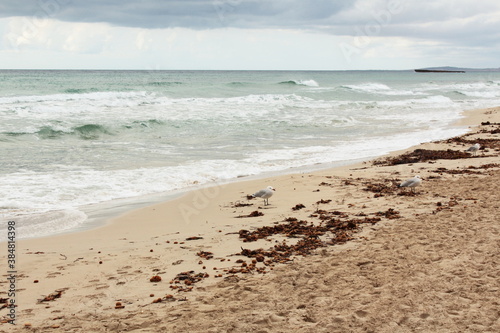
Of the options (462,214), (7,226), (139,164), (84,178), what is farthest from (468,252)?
(139,164)

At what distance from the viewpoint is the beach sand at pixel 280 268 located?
4496 millimetres

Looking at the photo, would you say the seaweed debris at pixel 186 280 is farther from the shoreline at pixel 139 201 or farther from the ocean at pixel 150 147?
the ocean at pixel 150 147

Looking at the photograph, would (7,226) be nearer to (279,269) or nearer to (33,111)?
(279,269)

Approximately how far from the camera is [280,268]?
5703 mm

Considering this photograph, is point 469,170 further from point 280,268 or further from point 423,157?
point 280,268

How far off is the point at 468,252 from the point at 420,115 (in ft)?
87.2

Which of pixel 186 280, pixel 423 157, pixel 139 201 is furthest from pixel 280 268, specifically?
pixel 423 157

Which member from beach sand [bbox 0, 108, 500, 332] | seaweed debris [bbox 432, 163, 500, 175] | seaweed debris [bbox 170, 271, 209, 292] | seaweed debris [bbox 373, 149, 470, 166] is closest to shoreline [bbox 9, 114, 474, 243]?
beach sand [bbox 0, 108, 500, 332]

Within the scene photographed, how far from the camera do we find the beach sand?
4496mm

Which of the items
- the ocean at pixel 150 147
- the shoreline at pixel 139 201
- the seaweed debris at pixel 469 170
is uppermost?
the seaweed debris at pixel 469 170

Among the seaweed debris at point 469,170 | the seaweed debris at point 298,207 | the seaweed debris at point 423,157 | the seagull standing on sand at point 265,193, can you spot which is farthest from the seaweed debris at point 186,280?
the seaweed debris at point 423,157

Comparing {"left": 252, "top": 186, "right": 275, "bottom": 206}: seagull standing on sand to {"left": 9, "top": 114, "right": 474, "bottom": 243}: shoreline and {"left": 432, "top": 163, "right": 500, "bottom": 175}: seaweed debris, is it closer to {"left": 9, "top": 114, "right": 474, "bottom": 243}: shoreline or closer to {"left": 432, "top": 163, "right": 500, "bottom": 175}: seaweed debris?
{"left": 9, "top": 114, "right": 474, "bottom": 243}: shoreline

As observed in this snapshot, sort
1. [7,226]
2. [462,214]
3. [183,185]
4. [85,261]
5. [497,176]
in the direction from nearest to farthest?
1. [85,261]
2. [462,214]
3. [7,226]
4. [497,176]
5. [183,185]

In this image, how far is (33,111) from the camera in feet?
96.4
